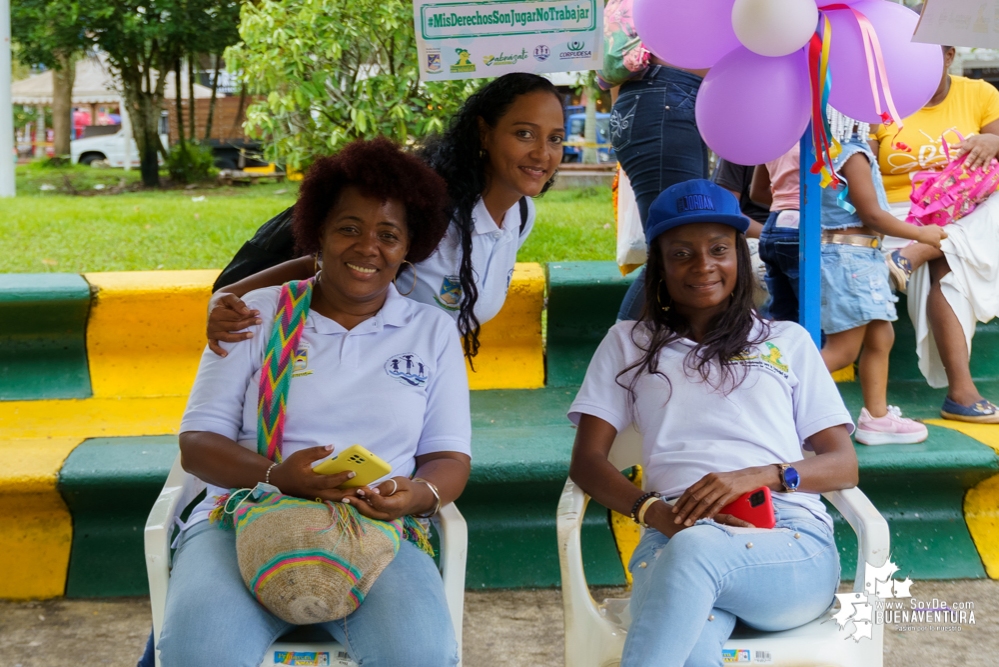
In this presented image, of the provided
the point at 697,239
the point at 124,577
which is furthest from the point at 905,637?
the point at 124,577

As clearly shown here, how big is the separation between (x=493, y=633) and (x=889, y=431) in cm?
144

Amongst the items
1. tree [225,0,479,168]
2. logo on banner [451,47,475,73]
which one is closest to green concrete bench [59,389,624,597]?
logo on banner [451,47,475,73]

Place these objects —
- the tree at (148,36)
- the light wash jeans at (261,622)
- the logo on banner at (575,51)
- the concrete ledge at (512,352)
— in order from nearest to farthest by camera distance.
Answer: the light wash jeans at (261,622) < the logo on banner at (575,51) < the concrete ledge at (512,352) < the tree at (148,36)

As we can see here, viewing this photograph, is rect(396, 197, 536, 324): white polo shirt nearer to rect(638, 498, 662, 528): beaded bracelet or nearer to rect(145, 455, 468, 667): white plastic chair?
rect(145, 455, 468, 667): white plastic chair

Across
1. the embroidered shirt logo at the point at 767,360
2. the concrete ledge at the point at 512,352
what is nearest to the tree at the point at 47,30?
the concrete ledge at the point at 512,352

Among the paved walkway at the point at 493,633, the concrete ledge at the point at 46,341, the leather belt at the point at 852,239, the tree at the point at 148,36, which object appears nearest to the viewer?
the paved walkway at the point at 493,633

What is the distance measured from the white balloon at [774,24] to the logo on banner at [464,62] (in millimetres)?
649

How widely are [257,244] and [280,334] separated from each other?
1.48 feet

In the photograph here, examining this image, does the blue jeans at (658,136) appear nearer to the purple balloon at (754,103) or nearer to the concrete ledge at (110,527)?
the purple balloon at (754,103)

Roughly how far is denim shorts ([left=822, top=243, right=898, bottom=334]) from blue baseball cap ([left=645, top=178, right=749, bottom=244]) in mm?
976

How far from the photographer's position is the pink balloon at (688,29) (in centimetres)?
239

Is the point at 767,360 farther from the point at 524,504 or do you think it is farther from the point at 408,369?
the point at 524,504

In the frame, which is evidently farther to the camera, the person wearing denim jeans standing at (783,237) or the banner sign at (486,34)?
the person wearing denim jeans standing at (783,237)

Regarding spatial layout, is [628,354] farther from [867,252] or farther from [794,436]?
[867,252]
